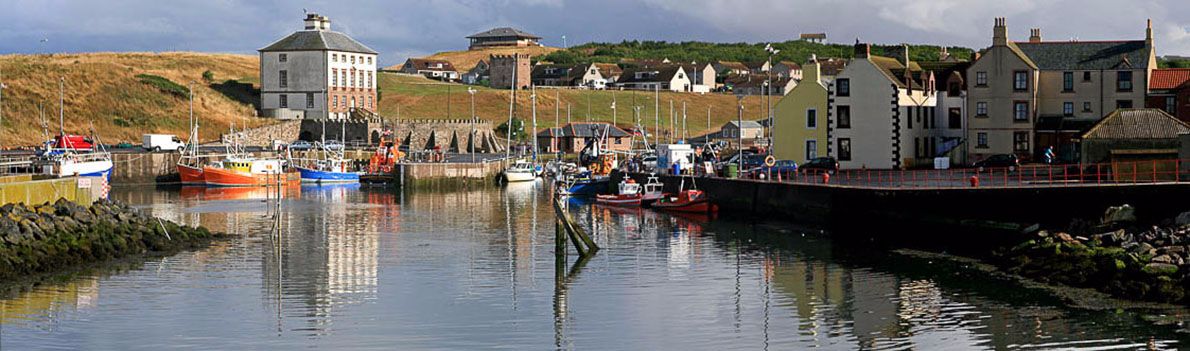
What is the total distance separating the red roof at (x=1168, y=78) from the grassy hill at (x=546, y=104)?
82.1m

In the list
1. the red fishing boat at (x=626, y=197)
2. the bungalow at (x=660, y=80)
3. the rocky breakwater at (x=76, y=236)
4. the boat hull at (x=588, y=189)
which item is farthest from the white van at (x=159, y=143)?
the bungalow at (x=660, y=80)

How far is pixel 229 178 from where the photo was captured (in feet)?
334

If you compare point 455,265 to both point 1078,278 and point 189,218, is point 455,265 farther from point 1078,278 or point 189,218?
point 189,218

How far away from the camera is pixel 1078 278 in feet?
132

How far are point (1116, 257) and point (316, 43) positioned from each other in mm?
104441

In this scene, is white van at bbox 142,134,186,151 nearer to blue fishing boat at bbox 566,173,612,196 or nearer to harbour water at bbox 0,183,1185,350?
blue fishing boat at bbox 566,173,612,196

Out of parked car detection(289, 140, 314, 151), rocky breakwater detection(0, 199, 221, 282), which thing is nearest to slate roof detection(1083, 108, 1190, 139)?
rocky breakwater detection(0, 199, 221, 282)

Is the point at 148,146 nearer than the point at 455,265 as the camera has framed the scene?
No

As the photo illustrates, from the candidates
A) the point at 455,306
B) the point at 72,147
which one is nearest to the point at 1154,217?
the point at 455,306

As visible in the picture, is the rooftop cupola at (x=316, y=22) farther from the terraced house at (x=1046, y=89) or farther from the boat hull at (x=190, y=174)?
the terraced house at (x=1046, y=89)

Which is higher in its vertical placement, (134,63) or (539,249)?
(134,63)

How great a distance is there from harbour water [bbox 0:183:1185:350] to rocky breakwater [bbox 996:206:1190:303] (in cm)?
205

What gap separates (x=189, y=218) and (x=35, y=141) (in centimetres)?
5432

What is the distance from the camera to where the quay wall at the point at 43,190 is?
48.3m
